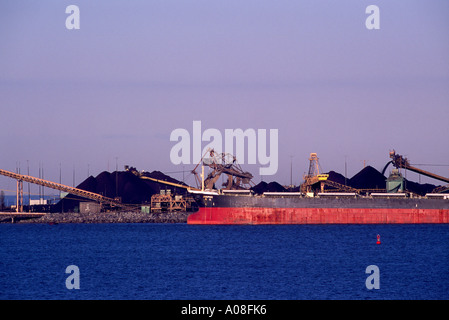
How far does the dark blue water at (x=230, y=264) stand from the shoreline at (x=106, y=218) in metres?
28.8

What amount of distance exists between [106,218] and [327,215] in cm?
3913

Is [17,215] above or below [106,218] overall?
above

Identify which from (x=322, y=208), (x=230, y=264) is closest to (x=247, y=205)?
(x=322, y=208)

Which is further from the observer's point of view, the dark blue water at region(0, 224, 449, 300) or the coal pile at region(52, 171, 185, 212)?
the coal pile at region(52, 171, 185, 212)

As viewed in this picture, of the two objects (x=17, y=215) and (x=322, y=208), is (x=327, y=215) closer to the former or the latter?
(x=322, y=208)

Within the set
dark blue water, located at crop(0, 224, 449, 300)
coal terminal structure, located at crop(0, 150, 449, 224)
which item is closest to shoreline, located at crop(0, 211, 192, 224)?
coal terminal structure, located at crop(0, 150, 449, 224)

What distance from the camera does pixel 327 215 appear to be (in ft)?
303

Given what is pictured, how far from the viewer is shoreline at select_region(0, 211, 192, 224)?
113 m

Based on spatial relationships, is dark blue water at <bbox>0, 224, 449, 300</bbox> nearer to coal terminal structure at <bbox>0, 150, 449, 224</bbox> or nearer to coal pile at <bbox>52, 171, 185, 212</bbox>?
coal terminal structure at <bbox>0, 150, 449, 224</bbox>

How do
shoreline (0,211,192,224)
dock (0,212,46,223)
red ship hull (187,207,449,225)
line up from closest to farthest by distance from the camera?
red ship hull (187,207,449,225) → shoreline (0,211,192,224) → dock (0,212,46,223)

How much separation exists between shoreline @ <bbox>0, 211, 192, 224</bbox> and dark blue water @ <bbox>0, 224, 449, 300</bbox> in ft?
94.4

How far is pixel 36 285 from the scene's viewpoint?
41688 mm
